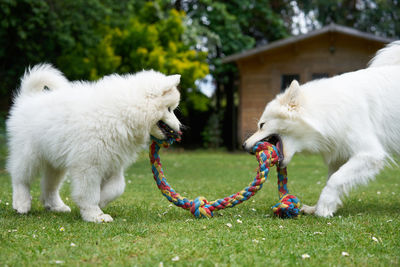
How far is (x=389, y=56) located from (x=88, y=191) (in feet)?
14.8

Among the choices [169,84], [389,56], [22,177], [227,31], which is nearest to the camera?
[169,84]

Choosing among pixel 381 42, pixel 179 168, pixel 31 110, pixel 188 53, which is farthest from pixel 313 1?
pixel 31 110

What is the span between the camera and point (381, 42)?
19.3 meters

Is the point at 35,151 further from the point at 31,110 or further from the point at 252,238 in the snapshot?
the point at 252,238

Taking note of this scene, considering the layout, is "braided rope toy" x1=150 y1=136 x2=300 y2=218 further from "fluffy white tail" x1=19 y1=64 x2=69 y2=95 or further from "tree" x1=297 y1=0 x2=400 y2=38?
"tree" x1=297 y1=0 x2=400 y2=38

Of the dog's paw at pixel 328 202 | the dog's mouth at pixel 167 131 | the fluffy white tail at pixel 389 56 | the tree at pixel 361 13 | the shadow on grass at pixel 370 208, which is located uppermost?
the tree at pixel 361 13

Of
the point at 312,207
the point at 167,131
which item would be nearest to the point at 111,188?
the point at 167,131

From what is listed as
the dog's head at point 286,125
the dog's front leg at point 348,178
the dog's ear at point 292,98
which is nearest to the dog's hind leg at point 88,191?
the dog's head at point 286,125

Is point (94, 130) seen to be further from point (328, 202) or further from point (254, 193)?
point (328, 202)

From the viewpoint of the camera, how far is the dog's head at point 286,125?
17.3 ft

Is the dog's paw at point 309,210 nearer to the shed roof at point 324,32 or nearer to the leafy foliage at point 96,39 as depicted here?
the leafy foliage at point 96,39

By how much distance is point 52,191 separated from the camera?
5922 millimetres

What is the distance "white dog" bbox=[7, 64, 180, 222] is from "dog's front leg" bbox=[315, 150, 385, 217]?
192 centimetres

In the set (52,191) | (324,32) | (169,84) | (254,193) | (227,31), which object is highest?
(227,31)
